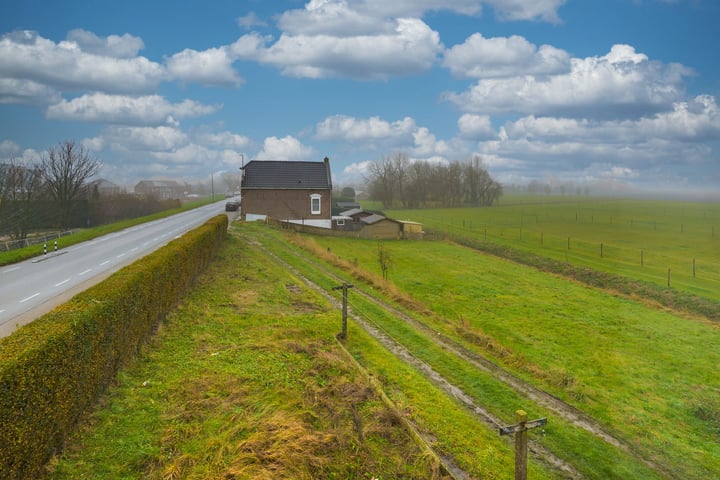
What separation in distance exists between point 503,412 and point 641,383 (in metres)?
7.86

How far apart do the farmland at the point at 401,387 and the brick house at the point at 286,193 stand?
25.1 m

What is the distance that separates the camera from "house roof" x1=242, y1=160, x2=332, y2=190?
53.0 m

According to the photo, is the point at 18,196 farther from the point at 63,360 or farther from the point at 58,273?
the point at 63,360

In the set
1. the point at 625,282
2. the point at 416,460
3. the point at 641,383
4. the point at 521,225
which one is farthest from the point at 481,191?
the point at 416,460

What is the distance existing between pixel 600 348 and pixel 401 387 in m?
12.4

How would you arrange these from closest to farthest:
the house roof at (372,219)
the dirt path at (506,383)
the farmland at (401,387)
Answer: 1. the farmland at (401,387)
2. the dirt path at (506,383)
3. the house roof at (372,219)

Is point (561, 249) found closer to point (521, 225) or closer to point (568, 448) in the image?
point (521, 225)

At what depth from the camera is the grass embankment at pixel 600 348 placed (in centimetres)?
1282

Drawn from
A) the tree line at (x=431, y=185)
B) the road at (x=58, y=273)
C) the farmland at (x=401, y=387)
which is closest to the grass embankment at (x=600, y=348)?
the farmland at (x=401, y=387)

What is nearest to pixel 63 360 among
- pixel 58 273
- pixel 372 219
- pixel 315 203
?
pixel 58 273

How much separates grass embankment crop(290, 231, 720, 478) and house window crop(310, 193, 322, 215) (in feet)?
59.5

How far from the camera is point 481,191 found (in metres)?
118

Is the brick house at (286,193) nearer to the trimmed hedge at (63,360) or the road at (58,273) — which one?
the road at (58,273)

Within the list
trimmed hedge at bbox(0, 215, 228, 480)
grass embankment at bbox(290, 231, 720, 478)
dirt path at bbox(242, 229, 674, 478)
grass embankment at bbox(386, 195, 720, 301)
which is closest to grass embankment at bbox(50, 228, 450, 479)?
trimmed hedge at bbox(0, 215, 228, 480)
